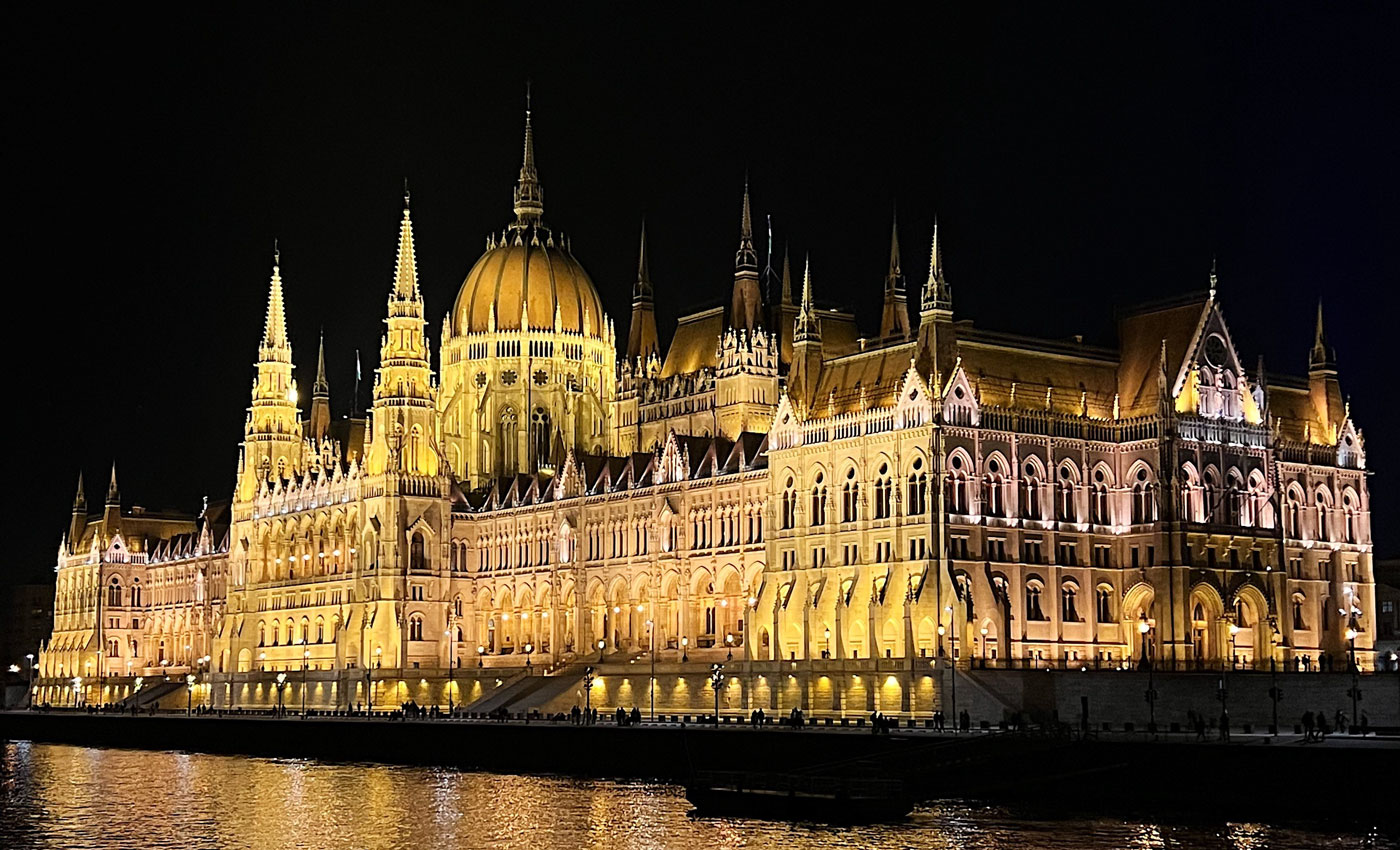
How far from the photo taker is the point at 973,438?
402 feet

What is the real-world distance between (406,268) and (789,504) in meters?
57.2

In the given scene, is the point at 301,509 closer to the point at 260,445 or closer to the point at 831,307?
the point at 260,445

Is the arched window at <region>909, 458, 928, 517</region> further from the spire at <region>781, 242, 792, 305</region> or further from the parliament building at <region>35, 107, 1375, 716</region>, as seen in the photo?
the spire at <region>781, 242, 792, 305</region>

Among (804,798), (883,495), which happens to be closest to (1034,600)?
(883,495)

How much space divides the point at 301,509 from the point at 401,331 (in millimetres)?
17286

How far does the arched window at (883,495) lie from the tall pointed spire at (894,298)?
99.6ft

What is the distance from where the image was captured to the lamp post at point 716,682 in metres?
117

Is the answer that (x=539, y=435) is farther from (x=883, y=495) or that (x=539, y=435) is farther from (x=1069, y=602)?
(x=1069, y=602)

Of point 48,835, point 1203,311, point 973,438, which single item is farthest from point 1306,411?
point 48,835

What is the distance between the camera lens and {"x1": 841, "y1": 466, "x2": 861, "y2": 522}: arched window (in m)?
127

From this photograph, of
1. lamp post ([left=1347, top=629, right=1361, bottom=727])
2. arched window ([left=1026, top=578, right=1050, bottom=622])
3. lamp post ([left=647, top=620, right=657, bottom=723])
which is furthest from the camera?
lamp post ([left=647, top=620, right=657, bottom=723])

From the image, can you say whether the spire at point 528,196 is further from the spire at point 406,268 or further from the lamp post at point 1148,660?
the lamp post at point 1148,660

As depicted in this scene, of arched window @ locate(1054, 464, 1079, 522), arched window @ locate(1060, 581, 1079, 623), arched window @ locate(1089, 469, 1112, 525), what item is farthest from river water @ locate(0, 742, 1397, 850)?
arched window @ locate(1089, 469, 1112, 525)

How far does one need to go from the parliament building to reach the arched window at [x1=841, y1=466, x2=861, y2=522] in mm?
127
